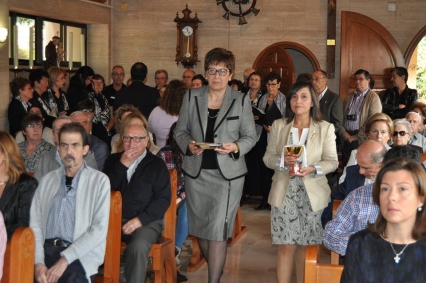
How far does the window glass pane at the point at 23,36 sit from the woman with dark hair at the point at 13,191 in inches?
Result: 286

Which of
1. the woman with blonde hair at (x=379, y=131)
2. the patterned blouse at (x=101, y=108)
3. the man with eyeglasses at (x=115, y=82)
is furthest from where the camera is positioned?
the man with eyeglasses at (x=115, y=82)

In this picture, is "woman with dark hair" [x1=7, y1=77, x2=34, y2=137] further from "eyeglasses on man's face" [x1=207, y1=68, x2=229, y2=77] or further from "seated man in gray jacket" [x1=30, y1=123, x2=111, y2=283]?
"seated man in gray jacket" [x1=30, y1=123, x2=111, y2=283]

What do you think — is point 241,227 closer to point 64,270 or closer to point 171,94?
point 171,94

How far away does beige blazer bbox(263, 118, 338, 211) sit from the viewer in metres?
4.92

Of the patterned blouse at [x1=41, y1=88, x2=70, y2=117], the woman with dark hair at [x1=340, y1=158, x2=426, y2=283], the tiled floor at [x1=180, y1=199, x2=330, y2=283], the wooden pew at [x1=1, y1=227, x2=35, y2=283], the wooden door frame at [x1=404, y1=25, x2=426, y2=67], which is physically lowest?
the tiled floor at [x1=180, y1=199, x2=330, y2=283]

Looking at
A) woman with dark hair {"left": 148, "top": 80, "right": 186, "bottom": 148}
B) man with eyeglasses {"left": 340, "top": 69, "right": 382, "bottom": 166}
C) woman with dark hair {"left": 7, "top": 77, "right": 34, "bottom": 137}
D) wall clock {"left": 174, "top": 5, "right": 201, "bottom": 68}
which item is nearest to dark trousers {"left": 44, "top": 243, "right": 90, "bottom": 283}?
woman with dark hair {"left": 148, "top": 80, "right": 186, "bottom": 148}

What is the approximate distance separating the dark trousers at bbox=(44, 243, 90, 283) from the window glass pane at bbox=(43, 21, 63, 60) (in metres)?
8.26

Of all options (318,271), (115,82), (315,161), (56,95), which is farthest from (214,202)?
(115,82)

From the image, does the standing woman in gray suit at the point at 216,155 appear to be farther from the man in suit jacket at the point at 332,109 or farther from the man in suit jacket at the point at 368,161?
the man in suit jacket at the point at 332,109

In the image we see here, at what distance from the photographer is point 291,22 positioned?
13258 mm

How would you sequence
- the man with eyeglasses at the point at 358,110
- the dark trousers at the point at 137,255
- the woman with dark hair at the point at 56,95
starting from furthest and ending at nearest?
the woman with dark hair at the point at 56,95
the man with eyeglasses at the point at 358,110
the dark trousers at the point at 137,255

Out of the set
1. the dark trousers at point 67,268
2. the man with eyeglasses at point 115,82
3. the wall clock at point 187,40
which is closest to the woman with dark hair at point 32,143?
the dark trousers at point 67,268

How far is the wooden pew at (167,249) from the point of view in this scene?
5.23 metres

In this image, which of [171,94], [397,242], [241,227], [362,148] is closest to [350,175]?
[362,148]
